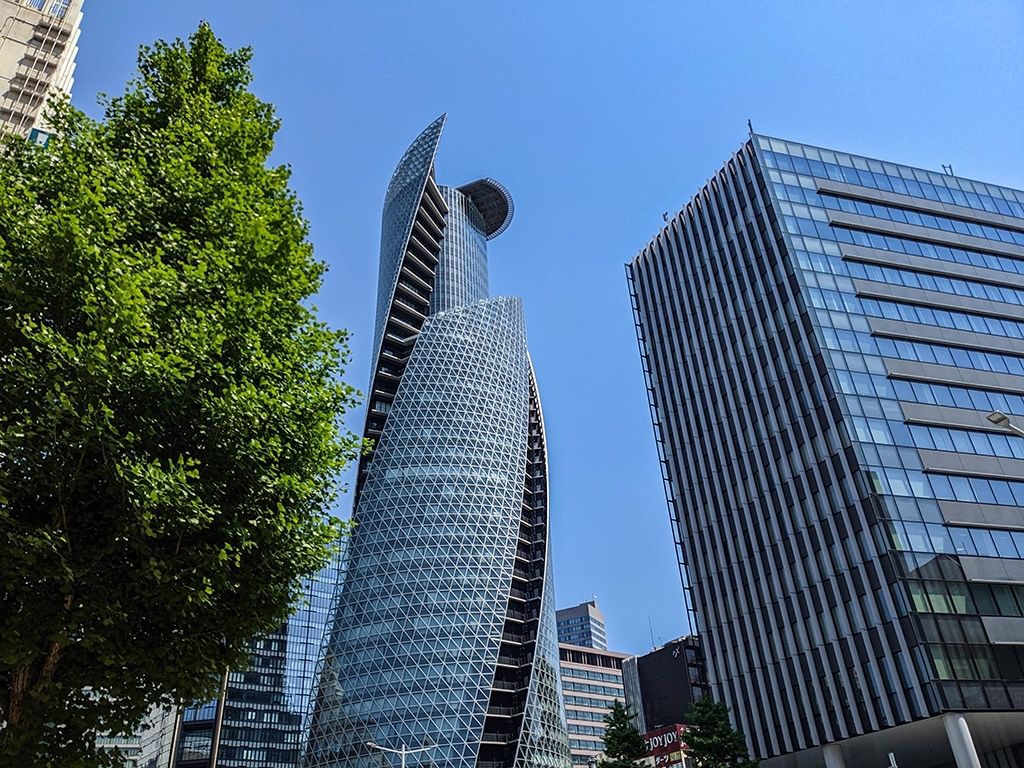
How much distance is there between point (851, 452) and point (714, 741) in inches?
683

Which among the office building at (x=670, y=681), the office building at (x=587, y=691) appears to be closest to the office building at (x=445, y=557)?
the office building at (x=670, y=681)

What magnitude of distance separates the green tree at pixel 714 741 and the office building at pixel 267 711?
72.2 m

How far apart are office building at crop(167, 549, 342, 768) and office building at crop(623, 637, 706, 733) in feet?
144

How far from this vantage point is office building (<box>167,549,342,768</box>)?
102062 mm

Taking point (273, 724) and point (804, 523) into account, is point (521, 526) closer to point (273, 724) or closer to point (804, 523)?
point (273, 724)

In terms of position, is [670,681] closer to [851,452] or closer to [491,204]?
[851,452]

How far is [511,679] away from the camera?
84312 mm

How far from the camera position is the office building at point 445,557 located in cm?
7575

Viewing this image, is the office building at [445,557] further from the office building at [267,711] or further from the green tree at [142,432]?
the green tree at [142,432]

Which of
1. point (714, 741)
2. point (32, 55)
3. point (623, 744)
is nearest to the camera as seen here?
point (714, 741)

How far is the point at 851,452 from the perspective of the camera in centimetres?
4119

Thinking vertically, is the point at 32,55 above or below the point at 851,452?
above

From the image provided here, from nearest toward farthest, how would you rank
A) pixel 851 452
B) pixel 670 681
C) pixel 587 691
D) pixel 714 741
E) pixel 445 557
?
1. pixel 714 741
2. pixel 851 452
3. pixel 670 681
4. pixel 445 557
5. pixel 587 691

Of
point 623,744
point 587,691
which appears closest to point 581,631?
point 587,691
